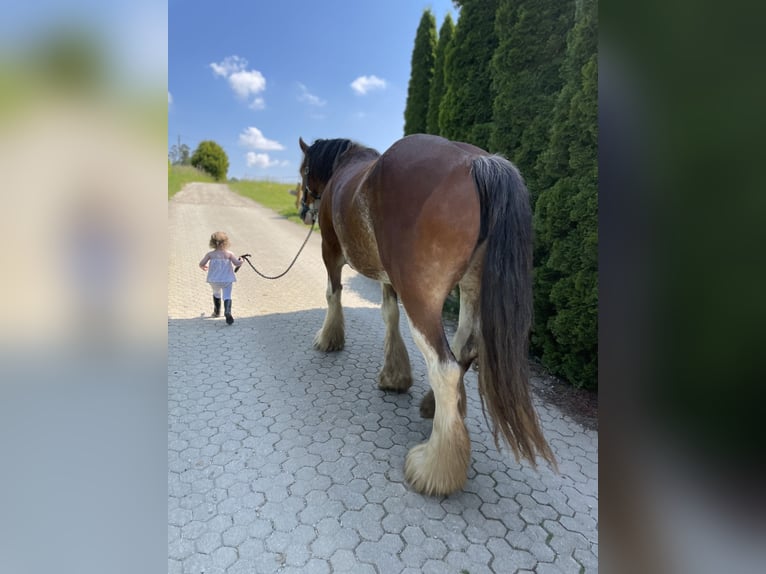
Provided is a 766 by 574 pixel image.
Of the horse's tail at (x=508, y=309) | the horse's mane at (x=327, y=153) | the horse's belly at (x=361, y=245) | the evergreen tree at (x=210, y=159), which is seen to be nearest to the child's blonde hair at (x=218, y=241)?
the horse's mane at (x=327, y=153)

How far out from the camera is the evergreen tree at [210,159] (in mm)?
34875

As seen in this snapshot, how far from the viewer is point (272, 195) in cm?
2273

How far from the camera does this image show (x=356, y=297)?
603cm

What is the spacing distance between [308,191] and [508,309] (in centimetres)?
267

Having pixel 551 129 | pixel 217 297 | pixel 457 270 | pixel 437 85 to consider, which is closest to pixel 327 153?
pixel 551 129

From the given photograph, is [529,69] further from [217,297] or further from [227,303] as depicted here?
[217,297]

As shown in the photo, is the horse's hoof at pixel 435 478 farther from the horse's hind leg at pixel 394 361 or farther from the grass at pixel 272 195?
the grass at pixel 272 195

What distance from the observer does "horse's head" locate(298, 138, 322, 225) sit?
374 centimetres

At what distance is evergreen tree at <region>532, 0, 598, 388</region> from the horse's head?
→ 2.07 metres
